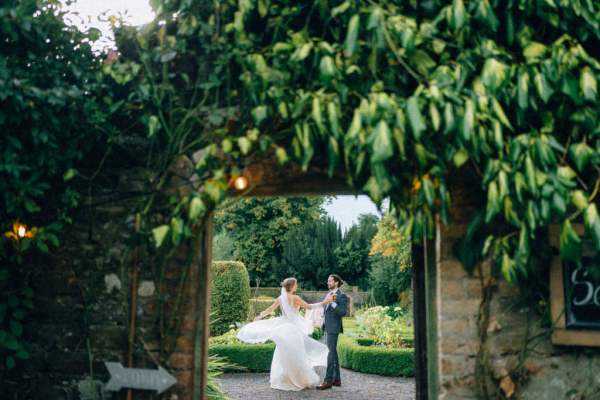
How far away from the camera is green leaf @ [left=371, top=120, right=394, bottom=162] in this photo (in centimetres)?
265

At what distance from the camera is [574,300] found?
11.1 feet

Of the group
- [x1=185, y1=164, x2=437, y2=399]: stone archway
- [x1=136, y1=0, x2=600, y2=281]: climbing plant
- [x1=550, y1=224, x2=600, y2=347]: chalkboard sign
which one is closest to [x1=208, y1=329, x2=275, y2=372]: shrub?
[x1=185, y1=164, x2=437, y2=399]: stone archway

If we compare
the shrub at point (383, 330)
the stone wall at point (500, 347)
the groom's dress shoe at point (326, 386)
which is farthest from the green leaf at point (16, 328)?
the shrub at point (383, 330)

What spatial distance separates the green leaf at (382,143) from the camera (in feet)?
8.70

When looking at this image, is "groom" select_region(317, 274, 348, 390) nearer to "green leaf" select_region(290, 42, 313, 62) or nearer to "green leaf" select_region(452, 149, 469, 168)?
"green leaf" select_region(452, 149, 469, 168)

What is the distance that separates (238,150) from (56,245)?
1414 mm

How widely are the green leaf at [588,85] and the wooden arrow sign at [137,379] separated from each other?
2.94 m

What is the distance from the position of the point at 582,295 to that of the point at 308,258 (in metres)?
21.8

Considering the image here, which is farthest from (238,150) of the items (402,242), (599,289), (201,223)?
(402,242)

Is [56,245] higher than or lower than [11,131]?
lower

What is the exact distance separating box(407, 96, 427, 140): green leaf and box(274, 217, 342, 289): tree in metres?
22.1

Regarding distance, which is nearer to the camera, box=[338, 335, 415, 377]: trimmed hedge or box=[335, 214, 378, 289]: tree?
box=[338, 335, 415, 377]: trimmed hedge

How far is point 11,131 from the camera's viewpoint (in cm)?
349

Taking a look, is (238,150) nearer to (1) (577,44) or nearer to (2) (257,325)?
(1) (577,44)
